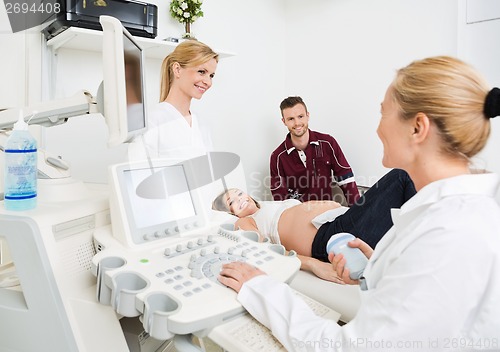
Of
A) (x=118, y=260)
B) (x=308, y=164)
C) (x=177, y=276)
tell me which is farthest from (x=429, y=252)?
(x=308, y=164)

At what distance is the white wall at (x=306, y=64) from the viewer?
2545 mm

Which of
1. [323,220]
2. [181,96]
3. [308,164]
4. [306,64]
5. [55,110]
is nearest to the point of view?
[55,110]

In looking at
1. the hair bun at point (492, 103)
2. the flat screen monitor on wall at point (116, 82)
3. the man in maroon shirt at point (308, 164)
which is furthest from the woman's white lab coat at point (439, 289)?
the man in maroon shirt at point (308, 164)

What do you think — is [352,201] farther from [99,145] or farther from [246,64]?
[99,145]

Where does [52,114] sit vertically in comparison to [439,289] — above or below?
above

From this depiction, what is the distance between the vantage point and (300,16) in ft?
11.2

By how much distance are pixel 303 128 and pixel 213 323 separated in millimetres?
2325

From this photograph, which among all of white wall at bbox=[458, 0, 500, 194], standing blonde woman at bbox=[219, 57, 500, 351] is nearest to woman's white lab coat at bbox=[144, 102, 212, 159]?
standing blonde woman at bbox=[219, 57, 500, 351]

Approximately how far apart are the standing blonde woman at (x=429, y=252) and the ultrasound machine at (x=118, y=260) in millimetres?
77

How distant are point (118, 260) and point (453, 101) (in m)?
0.80

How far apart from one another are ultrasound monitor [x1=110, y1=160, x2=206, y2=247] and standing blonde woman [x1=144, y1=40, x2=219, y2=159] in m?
0.67

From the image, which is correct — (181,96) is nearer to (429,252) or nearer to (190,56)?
(190,56)

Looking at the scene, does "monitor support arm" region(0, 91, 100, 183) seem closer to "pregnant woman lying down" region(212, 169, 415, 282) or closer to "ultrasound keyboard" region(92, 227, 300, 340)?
"ultrasound keyboard" region(92, 227, 300, 340)

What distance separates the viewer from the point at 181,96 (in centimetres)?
193
